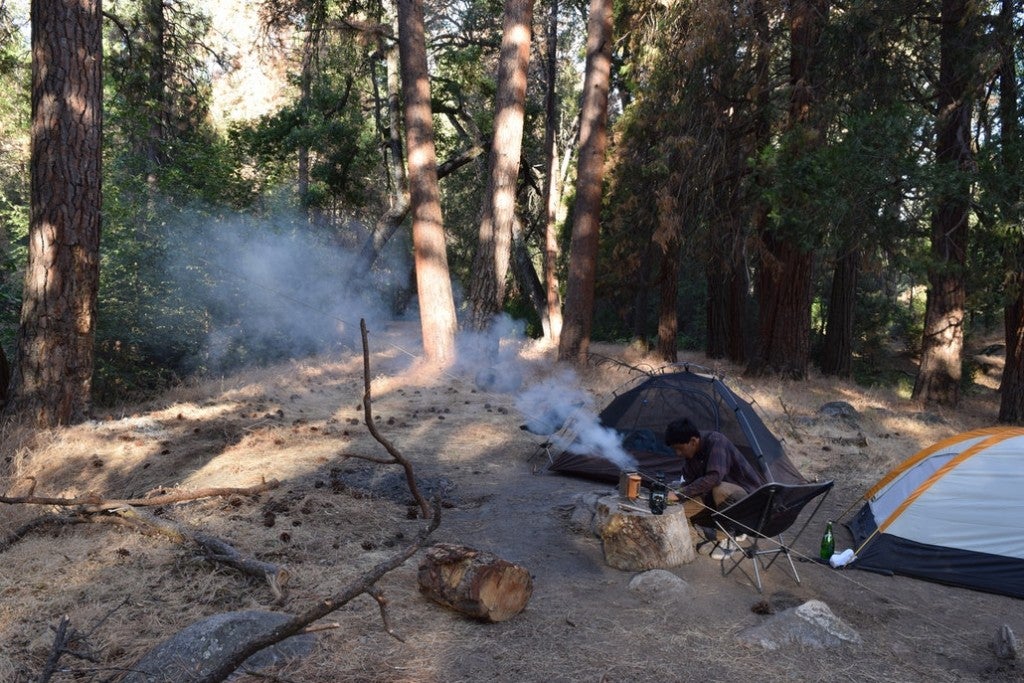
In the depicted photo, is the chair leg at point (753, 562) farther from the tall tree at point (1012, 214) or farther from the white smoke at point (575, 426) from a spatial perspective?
the tall tree at point (1012, 214)

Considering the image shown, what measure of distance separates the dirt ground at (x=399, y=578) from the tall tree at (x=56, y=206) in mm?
706

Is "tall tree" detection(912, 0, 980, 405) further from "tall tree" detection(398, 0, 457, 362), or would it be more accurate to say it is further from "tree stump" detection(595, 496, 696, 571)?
"tall tree" detection(398, 0, 457, 362)

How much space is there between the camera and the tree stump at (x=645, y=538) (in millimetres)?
5652

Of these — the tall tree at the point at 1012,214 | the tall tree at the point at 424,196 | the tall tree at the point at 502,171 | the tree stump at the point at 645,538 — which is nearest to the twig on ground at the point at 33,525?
the tree stump at the point at 645,538

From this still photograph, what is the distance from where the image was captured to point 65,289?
8.47 m

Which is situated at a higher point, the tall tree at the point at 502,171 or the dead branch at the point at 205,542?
the tall tree at the point at 502,171

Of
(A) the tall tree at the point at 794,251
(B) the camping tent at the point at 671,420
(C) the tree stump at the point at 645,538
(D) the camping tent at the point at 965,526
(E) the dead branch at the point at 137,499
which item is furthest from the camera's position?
(A) the tall tree at the point at 794,251

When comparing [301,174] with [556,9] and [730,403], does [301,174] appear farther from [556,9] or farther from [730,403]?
[730,403]

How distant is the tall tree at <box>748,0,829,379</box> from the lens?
13016 millimetres

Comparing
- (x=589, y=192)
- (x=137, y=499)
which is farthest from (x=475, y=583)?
(x=589, y=192)

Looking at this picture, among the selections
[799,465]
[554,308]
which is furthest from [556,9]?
[799,465]

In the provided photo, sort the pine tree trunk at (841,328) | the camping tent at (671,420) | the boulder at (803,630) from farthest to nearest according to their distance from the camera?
the pine tree trunk at (841,328), the camping tent at (671,420), the boulder at (803,630)

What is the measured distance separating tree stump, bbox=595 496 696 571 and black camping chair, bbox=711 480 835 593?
0.30 m

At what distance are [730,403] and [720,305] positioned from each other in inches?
496
